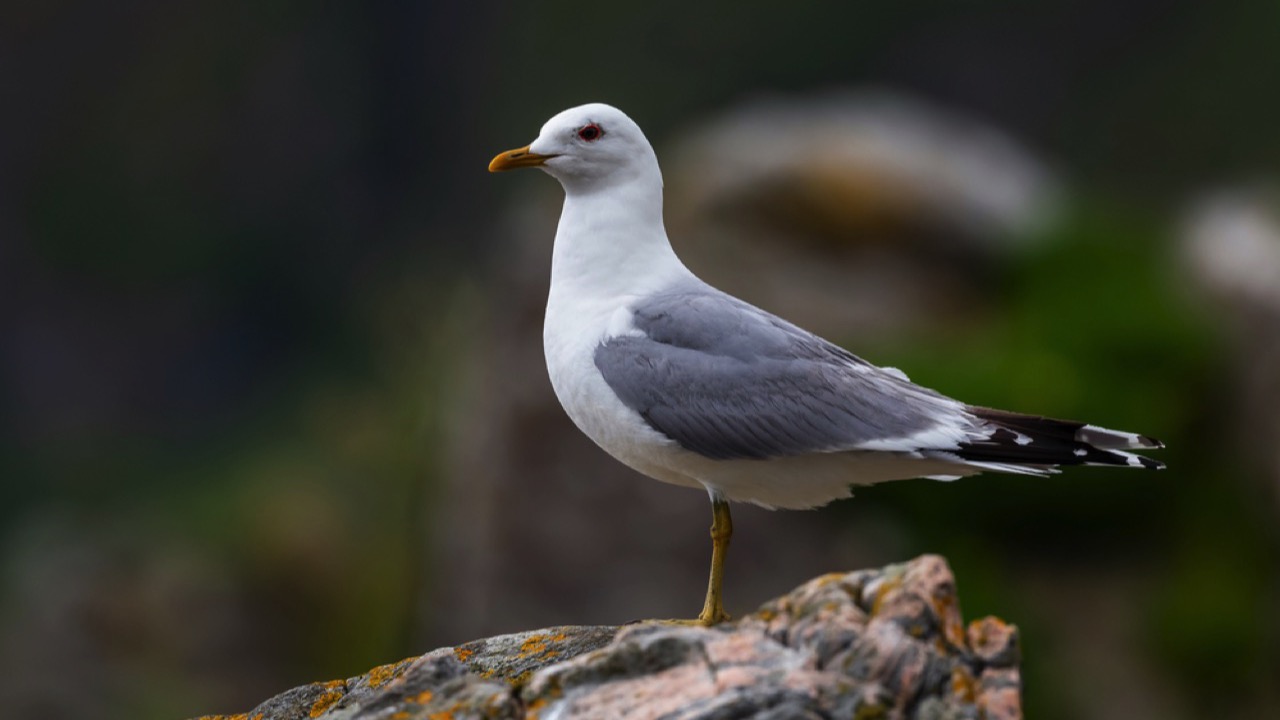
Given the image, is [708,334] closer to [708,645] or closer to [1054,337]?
[708,645]

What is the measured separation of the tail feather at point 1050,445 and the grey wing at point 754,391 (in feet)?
0.35

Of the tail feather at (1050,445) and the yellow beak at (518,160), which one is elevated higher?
the yellow beak at (518,160)

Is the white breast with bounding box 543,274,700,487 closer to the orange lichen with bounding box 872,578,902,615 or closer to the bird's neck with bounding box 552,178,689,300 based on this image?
the bird's neck with bounding box 552,178,689,300

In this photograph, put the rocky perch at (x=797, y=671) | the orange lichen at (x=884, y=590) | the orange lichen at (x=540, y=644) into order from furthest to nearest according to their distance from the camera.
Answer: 1. the orange lichen at (x=540, y=644)
2. the orange lichen at (x=884, y=590)
3. the rocky perch at (x=797, y=671)

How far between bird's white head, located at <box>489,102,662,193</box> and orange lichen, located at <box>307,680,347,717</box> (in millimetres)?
1998

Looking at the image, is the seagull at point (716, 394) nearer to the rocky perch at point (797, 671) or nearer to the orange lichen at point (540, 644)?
the orange lichen at point (540, 644)

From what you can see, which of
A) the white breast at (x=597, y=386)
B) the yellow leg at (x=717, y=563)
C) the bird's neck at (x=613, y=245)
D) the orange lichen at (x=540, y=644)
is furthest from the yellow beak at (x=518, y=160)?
the orange lichen at (x=540, y=644)

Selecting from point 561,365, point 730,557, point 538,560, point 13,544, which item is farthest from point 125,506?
point 561,365

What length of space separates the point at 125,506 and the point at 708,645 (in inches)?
659

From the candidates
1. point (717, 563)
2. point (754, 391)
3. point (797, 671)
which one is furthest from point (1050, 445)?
point (797, 671)

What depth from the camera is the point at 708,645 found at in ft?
14.2

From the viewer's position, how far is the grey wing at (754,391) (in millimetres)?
5340

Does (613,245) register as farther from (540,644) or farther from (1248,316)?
(1248,316)

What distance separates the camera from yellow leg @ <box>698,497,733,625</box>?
555cm
